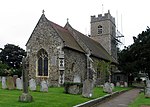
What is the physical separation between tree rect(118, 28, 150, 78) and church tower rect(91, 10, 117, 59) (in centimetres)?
649

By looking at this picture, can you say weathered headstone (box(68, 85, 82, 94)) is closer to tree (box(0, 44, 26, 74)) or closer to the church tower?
the church tower

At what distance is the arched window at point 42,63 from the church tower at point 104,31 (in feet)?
69.0

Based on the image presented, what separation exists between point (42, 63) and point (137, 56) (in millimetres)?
17702

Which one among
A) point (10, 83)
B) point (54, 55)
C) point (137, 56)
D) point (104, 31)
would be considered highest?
point (104, 31)

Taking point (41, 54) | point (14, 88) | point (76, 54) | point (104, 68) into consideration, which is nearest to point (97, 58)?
point (104, 68)

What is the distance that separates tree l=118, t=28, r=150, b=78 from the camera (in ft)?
129

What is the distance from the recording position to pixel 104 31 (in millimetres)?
49219

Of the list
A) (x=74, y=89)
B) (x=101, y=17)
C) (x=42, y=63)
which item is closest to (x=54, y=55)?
(x=42, y=63)

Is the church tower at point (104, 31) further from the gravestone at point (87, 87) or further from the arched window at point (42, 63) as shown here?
the gravestone at point (87, 87)

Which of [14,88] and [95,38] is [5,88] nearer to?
[14,88]

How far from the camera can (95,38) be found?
50312 mm

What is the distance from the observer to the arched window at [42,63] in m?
29.8

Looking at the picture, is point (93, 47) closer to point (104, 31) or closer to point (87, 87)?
point (104, 31)

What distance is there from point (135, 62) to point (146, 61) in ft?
5.55
